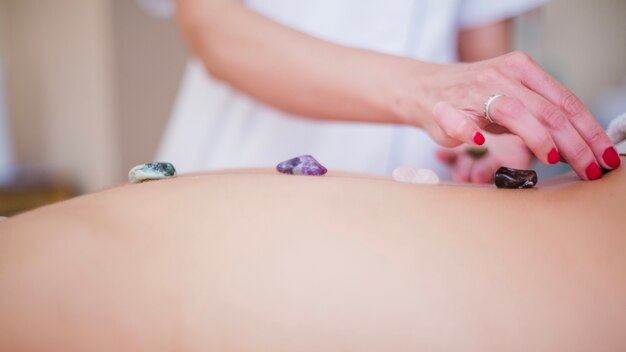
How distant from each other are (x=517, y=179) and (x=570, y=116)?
0.11m

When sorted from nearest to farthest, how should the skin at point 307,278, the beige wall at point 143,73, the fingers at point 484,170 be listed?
the skin at point 307,278 → the fingers at point 484,170 → the beige wall at point 143,73

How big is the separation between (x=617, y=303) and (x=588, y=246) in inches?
1.8

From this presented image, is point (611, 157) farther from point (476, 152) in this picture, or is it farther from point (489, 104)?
point (476, 152)

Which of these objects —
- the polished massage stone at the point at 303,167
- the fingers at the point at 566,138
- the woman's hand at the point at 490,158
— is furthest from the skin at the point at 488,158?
the polished massage stone at the point at 303,167

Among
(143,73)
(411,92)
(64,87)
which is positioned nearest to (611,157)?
(411,92)

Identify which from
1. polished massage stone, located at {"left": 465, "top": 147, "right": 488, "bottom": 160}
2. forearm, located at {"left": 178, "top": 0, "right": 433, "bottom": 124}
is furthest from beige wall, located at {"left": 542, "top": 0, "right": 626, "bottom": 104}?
forearm, located at {"left": 178, "top": 0, "right": 433, "bottom": 124}

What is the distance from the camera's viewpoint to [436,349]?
0.32 meters

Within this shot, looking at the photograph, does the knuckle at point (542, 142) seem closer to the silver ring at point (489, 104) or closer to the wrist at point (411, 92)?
the silver ring at point (489, 104)

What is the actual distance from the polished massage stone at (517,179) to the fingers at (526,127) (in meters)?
0.05

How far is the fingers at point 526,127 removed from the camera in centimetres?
52

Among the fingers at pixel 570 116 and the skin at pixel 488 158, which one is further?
the skin at pixel 488 158

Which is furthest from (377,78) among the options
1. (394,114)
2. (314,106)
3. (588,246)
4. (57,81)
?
(57,81)

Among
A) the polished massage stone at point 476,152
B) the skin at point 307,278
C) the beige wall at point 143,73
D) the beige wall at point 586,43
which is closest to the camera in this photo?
the skin at point 307,278

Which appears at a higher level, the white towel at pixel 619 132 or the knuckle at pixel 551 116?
the white towel at pixel 619 132
